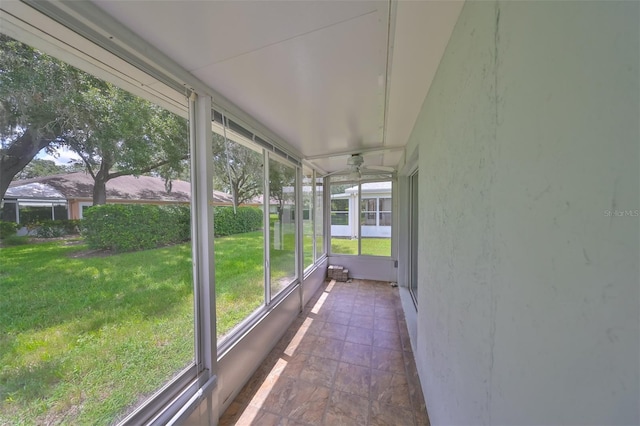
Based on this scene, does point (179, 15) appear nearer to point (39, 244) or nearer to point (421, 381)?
point (39, 244)

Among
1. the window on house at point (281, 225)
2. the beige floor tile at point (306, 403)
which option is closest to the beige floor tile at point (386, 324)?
the beige floor tile at point (306, 403)

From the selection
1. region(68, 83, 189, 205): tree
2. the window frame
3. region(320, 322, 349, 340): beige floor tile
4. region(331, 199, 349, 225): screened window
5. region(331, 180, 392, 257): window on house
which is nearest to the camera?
region(68, 83, 189, 205): tree

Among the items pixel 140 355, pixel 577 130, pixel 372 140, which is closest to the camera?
pixel 577 130

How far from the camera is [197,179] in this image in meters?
1.49

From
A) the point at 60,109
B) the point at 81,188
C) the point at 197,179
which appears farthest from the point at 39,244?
the point at 197,179

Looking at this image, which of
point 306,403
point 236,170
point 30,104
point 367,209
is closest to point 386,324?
point 306,403

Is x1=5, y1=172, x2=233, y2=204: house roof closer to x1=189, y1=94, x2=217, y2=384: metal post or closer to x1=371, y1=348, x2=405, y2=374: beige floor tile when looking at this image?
x1=189, y1=94, x2=217, y2=384: metal post

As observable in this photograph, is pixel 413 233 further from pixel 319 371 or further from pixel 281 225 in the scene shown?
pixel 319 371

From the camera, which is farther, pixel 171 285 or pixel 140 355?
pixel 171 285

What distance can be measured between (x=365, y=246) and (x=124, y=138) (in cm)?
445

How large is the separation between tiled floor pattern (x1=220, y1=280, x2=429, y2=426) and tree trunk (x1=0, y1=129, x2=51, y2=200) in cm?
192

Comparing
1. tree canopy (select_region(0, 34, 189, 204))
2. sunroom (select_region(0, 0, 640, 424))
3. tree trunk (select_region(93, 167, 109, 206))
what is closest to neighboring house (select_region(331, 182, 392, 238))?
sunroom (select_region(0, 0, 640, 424))

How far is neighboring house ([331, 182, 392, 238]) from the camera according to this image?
193 inches

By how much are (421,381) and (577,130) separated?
2213 mm
